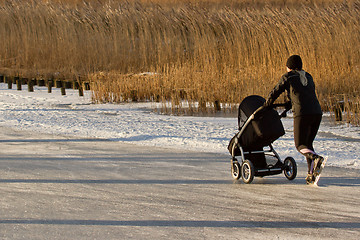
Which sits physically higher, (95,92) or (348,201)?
(95,92)

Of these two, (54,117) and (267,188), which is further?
(54,117)

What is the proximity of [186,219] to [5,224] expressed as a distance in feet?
4.62

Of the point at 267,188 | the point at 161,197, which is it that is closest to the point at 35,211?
the point at 161,197

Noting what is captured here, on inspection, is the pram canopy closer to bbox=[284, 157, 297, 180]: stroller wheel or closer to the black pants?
the black pants

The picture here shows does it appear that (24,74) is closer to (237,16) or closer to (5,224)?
(237,16)

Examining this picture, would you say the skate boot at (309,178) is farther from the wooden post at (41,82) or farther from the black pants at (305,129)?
the wooden post at (41,82)

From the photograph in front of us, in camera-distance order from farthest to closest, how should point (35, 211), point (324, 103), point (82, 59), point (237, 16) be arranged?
1. point (82, 59)
2. point (237, 16)
3. point (324, 103)
4. point (35, 211)

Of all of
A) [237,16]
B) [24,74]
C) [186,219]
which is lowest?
[186,219]

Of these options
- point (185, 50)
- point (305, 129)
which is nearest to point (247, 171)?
point (305, 129)

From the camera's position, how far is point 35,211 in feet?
15.8

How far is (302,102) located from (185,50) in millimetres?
10869

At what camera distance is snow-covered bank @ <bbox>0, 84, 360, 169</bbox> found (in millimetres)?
7770

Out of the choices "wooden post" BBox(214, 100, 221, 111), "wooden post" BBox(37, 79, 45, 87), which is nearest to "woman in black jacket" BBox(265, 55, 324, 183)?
"wooden post" BBox(214, 100, 221, 111)

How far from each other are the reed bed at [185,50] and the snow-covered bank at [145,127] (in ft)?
2.61
